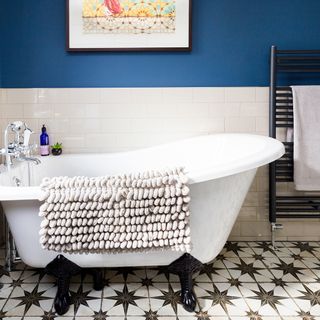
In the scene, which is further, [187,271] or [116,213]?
[187,271]

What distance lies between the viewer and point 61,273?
65.4 inches

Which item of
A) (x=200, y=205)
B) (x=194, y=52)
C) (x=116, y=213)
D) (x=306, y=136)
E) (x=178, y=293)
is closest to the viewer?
(x=116, y=213)

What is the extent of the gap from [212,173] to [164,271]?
862 mm

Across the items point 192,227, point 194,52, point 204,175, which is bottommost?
point 192,227

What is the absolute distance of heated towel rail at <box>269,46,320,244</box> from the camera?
247 cm

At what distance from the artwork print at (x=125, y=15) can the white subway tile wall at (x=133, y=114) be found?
1.44 ft

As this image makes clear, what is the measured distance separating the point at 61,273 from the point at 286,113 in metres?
1.82

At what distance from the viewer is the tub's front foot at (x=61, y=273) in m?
1.66

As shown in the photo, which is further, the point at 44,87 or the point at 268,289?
the point at 44,87

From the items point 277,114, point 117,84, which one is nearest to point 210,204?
point 277,114

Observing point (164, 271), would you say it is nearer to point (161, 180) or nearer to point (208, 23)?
point (161, 180)

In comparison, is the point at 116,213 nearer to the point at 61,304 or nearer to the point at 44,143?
the point at 61,304

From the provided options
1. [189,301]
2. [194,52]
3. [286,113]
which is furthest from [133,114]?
[189,301]

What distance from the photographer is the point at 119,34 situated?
2508mm
